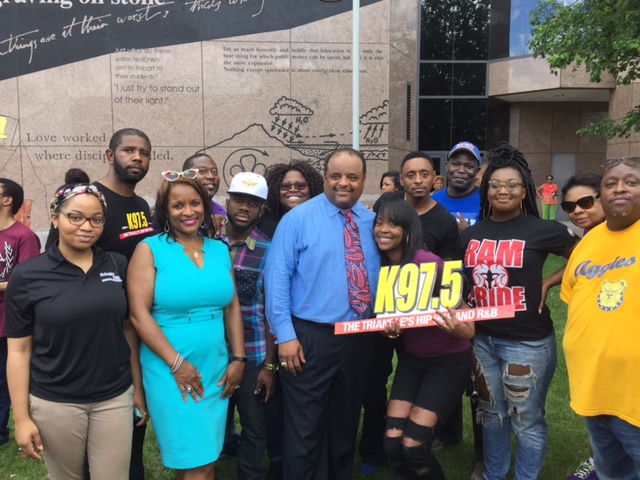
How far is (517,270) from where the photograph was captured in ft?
11.0

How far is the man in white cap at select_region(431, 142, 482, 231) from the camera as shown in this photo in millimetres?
4852

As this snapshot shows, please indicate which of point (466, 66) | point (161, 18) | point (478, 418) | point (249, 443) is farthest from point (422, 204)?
point (466, 66)

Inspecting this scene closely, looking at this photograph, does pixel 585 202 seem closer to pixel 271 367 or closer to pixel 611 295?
pixel 611 295

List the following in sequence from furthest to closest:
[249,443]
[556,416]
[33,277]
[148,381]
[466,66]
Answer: [466,66]
[556,416]
[249,443]
[148,381]
[33,277]

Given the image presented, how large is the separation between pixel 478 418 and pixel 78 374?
8.66 feet

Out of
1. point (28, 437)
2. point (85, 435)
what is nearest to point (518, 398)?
point (85, 435)

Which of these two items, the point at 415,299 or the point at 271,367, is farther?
the point at 271,367

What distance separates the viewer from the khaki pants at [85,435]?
2713mm

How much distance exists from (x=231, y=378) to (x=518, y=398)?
184 centimetres

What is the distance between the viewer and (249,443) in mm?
3568

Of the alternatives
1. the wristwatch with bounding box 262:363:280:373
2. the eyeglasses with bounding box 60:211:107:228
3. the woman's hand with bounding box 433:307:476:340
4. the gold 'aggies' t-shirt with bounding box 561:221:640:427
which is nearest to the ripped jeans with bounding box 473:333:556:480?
the woman's hand with bounding box 433:307:476:340

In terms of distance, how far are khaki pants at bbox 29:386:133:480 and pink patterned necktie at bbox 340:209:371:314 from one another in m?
1.44

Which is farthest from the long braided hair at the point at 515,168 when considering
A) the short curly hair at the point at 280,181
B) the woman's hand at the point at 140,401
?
the woman's hand at the point at 140,401

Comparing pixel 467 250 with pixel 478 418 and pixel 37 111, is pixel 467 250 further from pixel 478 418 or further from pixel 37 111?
pixel 37 111
